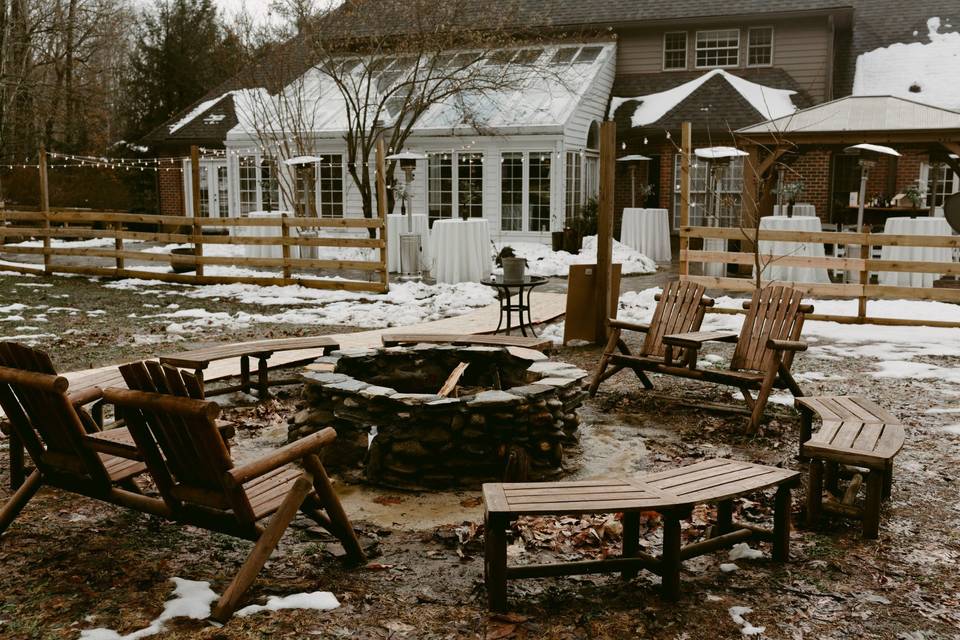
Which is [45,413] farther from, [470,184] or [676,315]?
[470,184]

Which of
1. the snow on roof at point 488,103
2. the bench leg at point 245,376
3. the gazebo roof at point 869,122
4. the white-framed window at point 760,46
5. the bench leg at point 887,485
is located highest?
the white-framed window at point 760,46

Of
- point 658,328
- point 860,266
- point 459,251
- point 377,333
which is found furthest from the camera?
point 459,251

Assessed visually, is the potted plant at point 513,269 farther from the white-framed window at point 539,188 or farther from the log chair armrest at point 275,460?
the white-framed window at point 539,188

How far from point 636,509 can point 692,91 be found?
18600mm

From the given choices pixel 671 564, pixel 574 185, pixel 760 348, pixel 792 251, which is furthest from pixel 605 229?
pixel 574 185

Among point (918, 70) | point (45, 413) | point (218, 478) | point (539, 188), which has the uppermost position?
point (918, 70)

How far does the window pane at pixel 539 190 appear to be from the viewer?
1892 centimetres

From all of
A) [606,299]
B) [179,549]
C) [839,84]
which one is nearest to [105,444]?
[179,549]

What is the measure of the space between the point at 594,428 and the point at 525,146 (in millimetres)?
13279

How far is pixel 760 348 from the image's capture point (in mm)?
6633

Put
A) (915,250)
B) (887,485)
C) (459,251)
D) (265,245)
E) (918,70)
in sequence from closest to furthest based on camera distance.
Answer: (887,485) → (915,250) → (459,251) → (265,245) → (918,70)

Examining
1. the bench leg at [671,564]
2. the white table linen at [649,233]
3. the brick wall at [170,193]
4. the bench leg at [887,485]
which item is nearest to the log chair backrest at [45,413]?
the bench leg at [671,564]

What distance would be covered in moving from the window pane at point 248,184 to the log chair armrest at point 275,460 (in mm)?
18669

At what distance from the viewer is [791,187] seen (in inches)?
587
